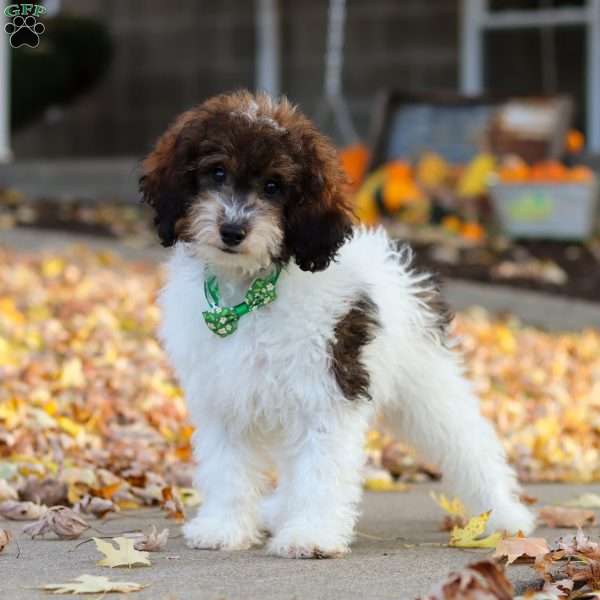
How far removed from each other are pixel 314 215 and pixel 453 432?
1209mm

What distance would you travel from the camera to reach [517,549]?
4.61 m

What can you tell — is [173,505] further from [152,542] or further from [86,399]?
[86,399]

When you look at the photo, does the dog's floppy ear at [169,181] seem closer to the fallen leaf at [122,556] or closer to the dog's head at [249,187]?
the dog's head at [249,187]

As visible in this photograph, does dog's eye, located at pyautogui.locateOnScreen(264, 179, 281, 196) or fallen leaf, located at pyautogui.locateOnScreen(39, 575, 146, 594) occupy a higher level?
dog's eye, located at pyautogui.locateOnScreen(264, 179, 281, 196)

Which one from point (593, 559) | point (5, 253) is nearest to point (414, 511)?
point (593, 559)

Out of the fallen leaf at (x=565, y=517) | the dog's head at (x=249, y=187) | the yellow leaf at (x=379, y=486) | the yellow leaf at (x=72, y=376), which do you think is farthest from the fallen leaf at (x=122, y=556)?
the yellow leaf at (x=72, y=376)

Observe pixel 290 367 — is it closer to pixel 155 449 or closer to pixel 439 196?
pixel 155 449

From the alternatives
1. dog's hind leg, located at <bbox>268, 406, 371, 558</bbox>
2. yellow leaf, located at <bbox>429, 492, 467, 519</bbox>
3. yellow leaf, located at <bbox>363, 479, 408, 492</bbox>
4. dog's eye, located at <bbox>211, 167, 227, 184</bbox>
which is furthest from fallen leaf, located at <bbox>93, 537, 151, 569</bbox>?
yellow leaf, located at <bbox>363, 479, 408, 492</bbox>

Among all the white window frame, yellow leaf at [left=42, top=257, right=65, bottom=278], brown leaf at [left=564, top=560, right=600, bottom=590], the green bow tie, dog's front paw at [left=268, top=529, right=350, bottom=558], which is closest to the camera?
brown leaf at [left=564, top=560, right=600, bottom=590]

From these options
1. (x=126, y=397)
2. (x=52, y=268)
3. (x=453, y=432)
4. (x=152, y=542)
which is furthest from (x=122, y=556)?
(x=52, y=268)

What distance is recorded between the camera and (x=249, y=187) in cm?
466

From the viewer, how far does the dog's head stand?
15.3 ft

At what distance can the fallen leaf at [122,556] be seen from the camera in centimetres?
451

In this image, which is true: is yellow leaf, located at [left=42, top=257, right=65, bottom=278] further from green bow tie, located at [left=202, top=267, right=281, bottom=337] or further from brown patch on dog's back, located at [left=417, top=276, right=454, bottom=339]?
green bow tie, located at [left=202, top=267, right=281, bottom=337]
